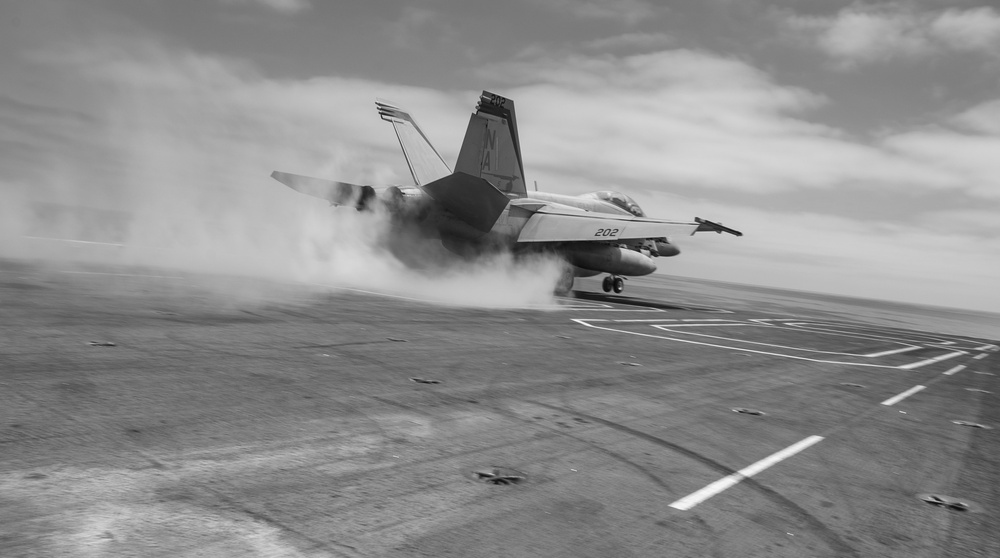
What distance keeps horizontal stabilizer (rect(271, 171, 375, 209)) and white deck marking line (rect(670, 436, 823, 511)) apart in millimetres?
17753

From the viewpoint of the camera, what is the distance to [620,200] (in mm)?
33375

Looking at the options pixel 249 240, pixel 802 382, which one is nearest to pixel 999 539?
pixel 802 382

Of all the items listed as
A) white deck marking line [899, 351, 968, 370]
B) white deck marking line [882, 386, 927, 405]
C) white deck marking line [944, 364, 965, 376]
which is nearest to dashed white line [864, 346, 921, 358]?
white deck marking line [899, 351, 968, 370]

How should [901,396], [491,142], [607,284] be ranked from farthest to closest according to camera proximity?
[607,284], [491,142], [901,396]

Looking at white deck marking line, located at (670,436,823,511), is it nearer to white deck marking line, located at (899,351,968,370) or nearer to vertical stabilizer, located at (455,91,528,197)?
white deck marking line, located at (899,351,968,370)

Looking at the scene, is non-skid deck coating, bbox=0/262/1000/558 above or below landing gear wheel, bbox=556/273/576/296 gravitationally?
below

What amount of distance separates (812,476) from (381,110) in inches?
905

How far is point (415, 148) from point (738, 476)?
22.5m

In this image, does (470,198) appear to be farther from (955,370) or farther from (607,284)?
(955,370)

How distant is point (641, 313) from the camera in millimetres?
26141

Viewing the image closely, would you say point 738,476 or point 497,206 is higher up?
point 497,206

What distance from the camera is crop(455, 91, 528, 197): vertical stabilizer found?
23688 mm

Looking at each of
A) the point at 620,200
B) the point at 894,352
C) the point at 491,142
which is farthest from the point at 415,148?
the point at 894,352

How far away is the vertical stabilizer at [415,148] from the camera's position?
1033 inches
